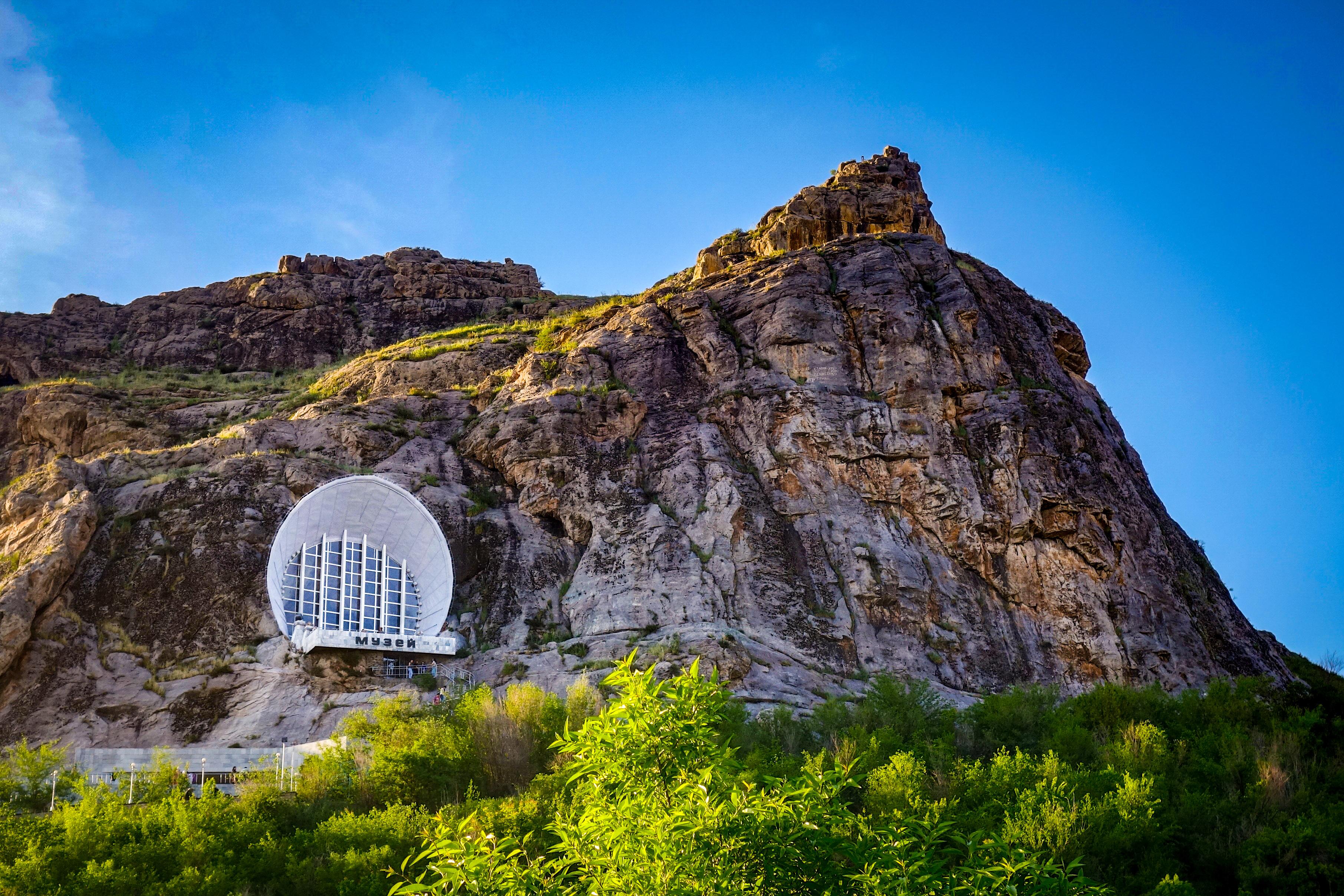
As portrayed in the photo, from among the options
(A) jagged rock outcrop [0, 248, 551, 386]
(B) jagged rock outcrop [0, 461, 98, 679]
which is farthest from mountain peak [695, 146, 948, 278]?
(B) jagged rock outcrop [0, 461, 98, 679]

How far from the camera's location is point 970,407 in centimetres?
3366

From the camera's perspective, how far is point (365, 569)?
92.4 ft

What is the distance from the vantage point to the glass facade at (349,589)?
27.1 metres

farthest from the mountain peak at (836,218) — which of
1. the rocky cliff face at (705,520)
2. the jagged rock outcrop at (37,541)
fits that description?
the jagged rock outcrop at (37,541)

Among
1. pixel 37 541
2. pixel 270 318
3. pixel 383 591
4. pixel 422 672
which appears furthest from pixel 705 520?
pixel 270 318

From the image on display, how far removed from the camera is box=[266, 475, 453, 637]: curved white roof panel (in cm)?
2709

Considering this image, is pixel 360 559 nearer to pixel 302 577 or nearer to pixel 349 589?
pixel 349 589

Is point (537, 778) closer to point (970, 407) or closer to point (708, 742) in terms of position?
point (708, 742)

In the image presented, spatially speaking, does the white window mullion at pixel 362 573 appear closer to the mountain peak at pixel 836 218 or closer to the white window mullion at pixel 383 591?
the white window mullion at pixel 383 591

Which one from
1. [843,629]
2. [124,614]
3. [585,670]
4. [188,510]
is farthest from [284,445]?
[843,629]

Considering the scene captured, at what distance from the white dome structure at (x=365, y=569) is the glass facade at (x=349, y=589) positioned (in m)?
0.02

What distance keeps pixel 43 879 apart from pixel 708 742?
906 centimetres

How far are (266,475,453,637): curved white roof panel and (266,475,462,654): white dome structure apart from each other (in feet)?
0.07

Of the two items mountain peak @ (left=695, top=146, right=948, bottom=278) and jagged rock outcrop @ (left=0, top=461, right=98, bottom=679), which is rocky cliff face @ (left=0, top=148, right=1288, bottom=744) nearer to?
jagged rock outcrop @ (left=0, top=461, right=98, bottom=679)
